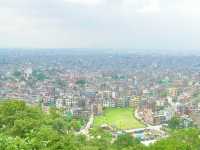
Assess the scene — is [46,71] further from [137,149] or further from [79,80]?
[137,149]

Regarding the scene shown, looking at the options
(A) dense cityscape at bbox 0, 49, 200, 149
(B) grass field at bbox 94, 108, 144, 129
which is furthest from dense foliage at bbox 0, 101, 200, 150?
(B) grass field at bbox 94, 108, 144, 129

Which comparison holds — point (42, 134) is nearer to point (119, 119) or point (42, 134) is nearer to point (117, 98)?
point (119, 119)

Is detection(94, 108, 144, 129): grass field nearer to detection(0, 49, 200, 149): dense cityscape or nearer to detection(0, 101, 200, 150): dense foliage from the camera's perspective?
detection(0, 49, 200, 149): dense cityscape

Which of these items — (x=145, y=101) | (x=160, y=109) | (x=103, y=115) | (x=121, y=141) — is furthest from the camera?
(x=145, y=101)

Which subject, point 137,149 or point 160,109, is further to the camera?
point 160,109

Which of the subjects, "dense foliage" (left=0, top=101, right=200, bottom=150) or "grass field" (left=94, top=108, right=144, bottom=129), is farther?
"grass field" (left=94, top=108, right=144, bottom=129)

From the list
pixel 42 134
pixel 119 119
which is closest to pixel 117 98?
pixel 119 119

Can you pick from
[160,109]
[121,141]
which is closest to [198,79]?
[160,109]

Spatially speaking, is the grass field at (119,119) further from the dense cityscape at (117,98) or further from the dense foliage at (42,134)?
→ the dense foliage at (42,134)

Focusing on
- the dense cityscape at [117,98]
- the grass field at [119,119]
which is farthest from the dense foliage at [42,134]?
the grass field at [119,119]
